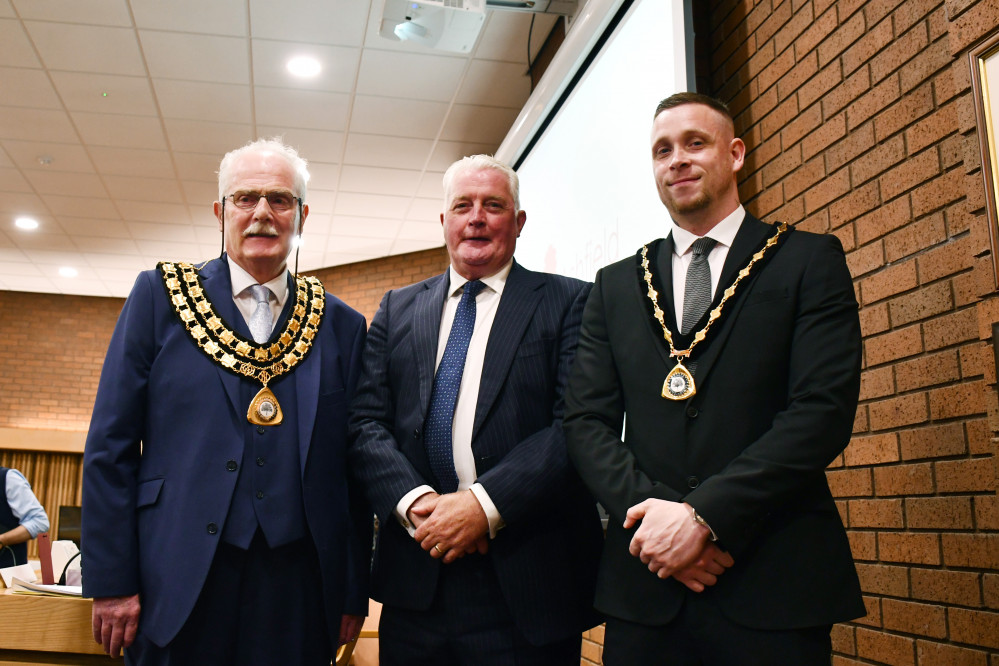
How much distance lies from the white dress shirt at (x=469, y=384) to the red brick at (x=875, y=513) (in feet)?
3.40

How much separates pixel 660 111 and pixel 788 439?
0.77 metres

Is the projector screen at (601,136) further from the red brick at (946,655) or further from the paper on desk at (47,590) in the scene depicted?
the paper on desk at (47,590)

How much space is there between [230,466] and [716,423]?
1048 mm

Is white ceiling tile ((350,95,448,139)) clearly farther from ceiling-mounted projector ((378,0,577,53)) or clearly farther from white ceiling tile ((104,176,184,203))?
white ceiling tile ((104,176,184,203))

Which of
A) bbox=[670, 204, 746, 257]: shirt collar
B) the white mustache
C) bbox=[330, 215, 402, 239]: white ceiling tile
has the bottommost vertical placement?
bbox=[670, 204, 746, 257]: shirt collar

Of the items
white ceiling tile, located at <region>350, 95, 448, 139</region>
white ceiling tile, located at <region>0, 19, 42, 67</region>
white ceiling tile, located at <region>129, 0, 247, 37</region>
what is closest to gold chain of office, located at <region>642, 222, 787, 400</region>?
white ceiling tile, located at <region>129, 0, 247, 37</region>

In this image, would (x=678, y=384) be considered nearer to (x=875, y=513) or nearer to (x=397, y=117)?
(x=875, y=513)

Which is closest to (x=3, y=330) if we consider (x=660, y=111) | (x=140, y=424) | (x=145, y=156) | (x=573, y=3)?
(x=145, y=156)

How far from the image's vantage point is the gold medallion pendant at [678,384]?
148 cm

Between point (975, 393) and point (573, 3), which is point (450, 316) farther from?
point (573, 3)

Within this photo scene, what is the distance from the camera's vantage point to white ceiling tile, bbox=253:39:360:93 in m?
4.82

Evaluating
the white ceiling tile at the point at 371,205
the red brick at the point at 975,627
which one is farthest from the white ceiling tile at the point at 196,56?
the red brick at the point at 975,627

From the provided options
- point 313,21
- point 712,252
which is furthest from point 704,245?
point 313,21

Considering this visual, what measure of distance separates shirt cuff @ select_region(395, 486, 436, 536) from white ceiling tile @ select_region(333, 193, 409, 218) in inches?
218
